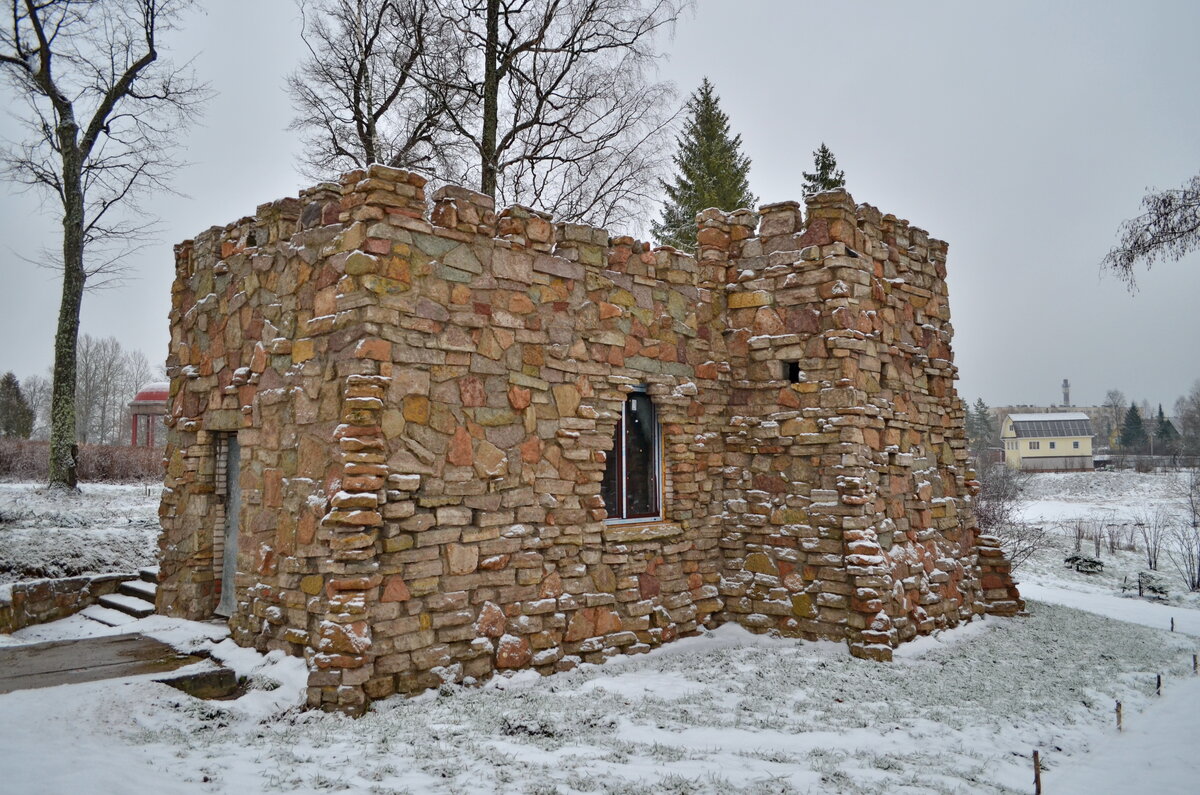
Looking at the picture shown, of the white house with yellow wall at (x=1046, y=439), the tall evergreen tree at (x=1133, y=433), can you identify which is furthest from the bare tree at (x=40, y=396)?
the tall evergreen tree at (x=1133, y=433)

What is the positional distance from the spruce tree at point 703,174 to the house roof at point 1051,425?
45.1m

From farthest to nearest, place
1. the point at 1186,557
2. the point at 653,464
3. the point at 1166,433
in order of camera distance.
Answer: the point at 1166,433
the point at 1186,557
the point at 653,464

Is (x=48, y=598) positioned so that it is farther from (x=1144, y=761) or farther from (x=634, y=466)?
(x=1144, y=761)

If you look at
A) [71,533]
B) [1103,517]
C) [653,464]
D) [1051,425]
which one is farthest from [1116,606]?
[1051,425]

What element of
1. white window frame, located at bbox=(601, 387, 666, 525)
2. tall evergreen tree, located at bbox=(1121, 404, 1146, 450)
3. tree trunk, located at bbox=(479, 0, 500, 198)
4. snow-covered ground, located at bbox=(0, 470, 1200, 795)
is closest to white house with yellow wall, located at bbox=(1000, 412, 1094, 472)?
tall evergreen tree, located at bbox=(1121, 404, 1146, 450)

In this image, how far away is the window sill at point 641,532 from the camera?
7.53m

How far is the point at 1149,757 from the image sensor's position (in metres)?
5.64

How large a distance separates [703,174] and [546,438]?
55.0 feet

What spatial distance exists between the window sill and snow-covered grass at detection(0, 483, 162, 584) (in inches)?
273

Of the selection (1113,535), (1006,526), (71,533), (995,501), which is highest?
(71,533)

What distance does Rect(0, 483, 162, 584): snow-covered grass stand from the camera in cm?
977

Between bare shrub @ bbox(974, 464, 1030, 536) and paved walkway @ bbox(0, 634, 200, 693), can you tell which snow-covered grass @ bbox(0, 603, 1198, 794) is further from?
bare shrub @ bbox(974, 464, 1030, 536)

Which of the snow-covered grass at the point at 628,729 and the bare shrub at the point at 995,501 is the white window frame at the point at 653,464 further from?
the bare shrub at the point at 995,501

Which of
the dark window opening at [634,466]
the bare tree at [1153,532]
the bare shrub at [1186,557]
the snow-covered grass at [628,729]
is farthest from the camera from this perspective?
the bare tree at [1153,532]
